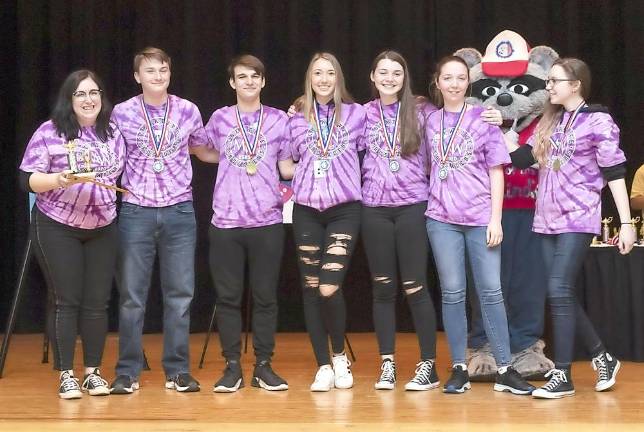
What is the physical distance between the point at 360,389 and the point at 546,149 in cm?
134

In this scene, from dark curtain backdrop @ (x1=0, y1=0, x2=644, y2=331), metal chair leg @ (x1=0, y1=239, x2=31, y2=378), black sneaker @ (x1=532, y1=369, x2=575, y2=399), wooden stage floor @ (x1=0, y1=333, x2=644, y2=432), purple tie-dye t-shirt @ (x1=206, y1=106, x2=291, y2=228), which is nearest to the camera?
wooden stage floor @ (x1=0, y1=333, x2=644, y2=432)

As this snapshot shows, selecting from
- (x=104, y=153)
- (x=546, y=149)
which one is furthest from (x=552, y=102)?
(x=104, y=153)

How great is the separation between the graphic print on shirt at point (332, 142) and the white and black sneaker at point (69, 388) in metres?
1.44

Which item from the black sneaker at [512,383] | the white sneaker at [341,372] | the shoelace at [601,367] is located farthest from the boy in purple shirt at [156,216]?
the shoelace at [601,367]

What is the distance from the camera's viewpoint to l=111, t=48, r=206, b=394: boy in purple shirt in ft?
14.2

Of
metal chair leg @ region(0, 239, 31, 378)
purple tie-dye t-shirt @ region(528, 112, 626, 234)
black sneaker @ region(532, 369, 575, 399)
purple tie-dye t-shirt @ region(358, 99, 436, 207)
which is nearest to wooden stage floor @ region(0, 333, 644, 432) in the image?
black sneaker @ region(532, 369, 575, 399)

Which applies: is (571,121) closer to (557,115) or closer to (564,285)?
(557,115)

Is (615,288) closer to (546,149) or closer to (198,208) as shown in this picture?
(546,149)

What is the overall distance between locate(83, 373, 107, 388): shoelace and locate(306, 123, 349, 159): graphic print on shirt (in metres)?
1.37

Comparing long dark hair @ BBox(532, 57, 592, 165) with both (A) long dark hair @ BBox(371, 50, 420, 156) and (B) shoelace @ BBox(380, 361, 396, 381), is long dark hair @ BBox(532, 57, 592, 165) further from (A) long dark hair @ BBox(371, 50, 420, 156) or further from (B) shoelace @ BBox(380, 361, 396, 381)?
(B) shoelace @ BBox(380, 361, 396, 381)

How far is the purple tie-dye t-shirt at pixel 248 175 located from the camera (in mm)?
4305

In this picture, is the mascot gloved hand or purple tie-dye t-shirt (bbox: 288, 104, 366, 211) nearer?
purple tie-dye t-shirt (bbox: 288, 104, 366, 211)

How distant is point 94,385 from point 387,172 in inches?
62.1

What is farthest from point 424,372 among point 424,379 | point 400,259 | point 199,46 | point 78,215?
point 199,46
